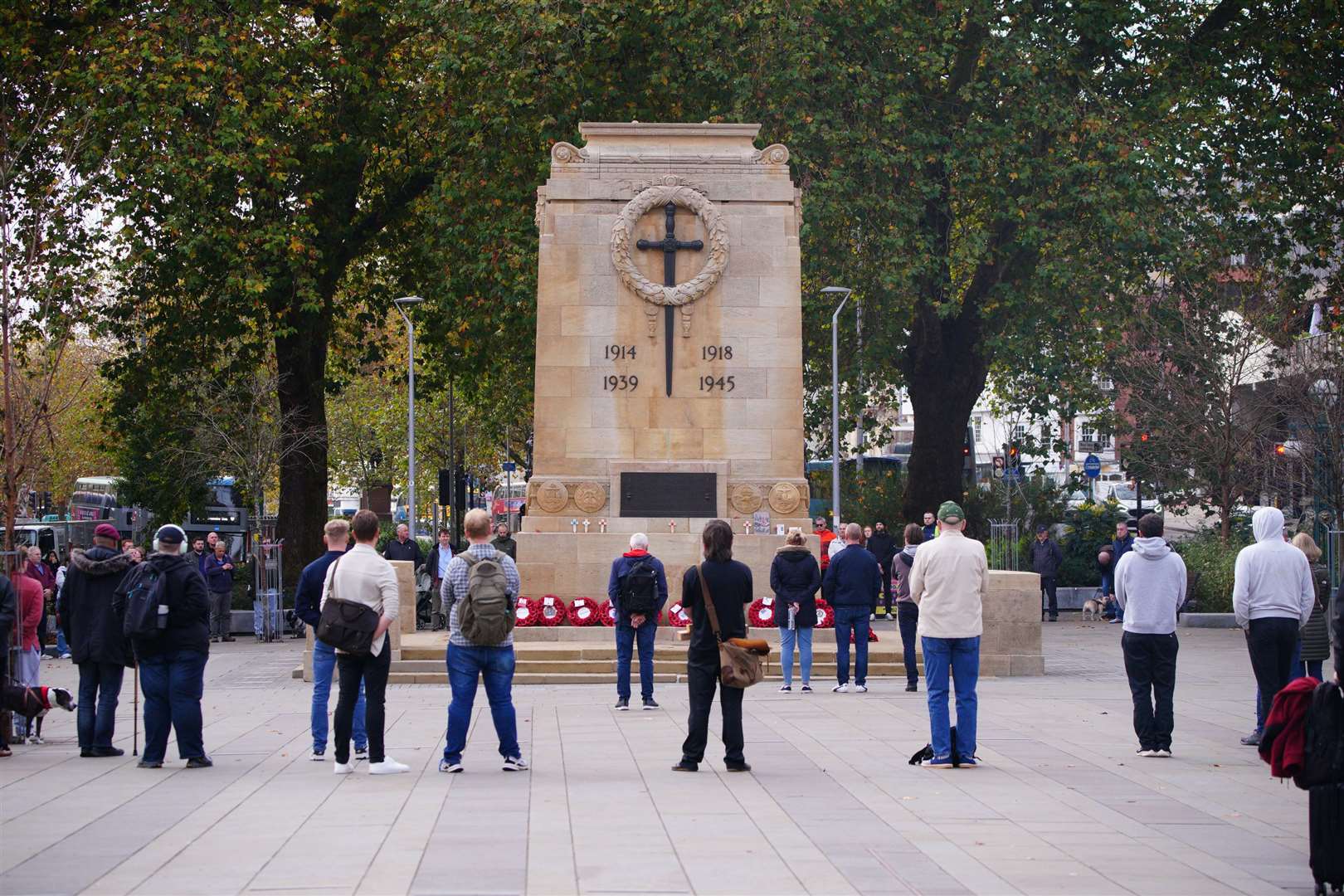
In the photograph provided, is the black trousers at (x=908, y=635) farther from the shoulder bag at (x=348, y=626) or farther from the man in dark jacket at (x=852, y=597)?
the shoulder bag at (x=348, y=626)

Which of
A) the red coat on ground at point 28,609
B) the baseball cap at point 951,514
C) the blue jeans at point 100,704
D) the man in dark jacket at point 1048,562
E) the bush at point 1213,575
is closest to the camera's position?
the baseball cap at point 951,514

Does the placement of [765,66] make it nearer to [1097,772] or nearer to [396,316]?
[1097,772]

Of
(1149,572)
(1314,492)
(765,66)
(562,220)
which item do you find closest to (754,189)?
(562,220)

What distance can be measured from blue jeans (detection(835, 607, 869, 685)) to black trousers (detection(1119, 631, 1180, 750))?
218 inches

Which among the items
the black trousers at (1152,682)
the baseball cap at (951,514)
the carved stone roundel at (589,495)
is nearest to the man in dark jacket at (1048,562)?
the carved stone roundel at (589,495)

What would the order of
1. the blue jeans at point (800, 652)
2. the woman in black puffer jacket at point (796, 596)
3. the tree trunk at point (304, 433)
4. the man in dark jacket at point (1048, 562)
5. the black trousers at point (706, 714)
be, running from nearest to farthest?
1. the black trousers at point (706, 714)
2. the woman in black puffer jacket at point (796, 596)
3. the blue jeans at point (800, 652)
4. the man in dark jacket at point (1048, 562)
5. the tree trunk at point (304, 433)

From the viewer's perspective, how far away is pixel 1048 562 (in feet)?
107

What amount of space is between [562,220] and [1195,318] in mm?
17114

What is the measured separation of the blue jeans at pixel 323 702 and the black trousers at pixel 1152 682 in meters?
5.69

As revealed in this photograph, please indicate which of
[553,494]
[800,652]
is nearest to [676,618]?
[553,494]

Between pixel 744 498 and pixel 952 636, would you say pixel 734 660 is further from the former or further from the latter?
pixel 744 498

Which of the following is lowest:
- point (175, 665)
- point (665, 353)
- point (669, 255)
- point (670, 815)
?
point (670, 815)

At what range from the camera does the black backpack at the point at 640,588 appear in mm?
16781

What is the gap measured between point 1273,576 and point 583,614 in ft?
36.3
